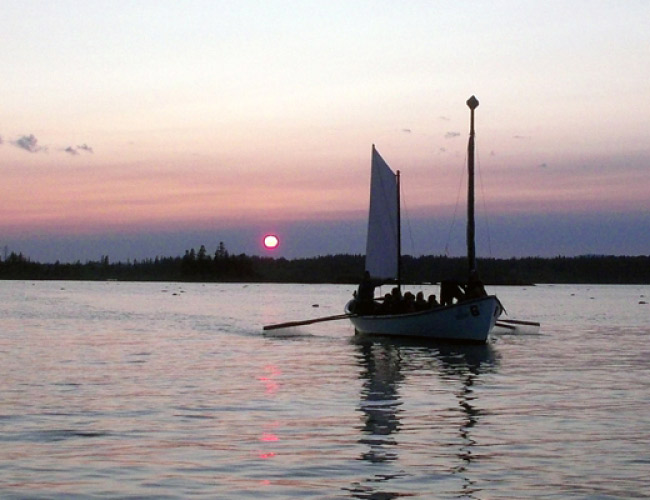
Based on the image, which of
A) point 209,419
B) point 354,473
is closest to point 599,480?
point 354,473

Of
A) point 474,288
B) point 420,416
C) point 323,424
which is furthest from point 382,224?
point 323,424

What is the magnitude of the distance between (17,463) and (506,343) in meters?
28.7

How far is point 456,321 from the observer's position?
36.1 metres

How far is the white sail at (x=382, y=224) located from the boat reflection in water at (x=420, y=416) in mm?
8124

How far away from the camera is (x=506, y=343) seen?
1577 inches

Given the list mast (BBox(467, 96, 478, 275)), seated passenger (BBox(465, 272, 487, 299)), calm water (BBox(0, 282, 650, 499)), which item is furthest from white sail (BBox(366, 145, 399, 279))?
calm water (BBox(0, 282, 650, 499))

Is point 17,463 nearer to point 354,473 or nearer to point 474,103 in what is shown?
point 354,473

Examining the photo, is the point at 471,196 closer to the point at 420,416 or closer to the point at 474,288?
the point at 474,288

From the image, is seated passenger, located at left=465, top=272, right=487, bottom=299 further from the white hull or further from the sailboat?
the white hull

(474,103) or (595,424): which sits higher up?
(474,103)

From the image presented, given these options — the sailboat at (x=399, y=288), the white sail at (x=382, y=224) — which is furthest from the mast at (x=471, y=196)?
the white sail at (x=382, y=224)

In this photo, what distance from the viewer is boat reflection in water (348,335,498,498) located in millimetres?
12734

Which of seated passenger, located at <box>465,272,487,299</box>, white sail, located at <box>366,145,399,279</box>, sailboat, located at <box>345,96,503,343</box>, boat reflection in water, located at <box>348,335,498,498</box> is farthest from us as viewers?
white sail, located at <box>366,145,399,279</box>

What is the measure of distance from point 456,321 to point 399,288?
4997 millimetres
